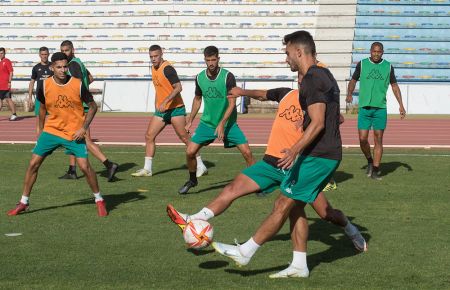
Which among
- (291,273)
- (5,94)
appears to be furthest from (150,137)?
(5,94)

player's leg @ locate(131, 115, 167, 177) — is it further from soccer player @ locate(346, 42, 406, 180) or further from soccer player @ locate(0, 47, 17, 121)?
soccer player @ locate(0, 47, 17, 121)

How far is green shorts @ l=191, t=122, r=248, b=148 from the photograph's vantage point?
11883mm

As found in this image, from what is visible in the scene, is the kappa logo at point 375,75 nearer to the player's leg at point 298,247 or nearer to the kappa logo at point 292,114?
the kappa logo at point 292,114

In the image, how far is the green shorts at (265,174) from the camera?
24.8 feet

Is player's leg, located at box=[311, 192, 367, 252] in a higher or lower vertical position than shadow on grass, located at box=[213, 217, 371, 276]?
higher

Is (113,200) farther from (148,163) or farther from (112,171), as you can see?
(148,163)

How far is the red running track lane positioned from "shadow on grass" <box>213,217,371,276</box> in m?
10.7

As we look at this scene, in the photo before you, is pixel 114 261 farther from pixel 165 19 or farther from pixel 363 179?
pixel 165 19

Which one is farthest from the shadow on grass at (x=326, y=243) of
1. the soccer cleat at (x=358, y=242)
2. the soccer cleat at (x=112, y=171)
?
the soccer cleat at (x=112, y=171)

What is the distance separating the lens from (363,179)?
13.4 meters

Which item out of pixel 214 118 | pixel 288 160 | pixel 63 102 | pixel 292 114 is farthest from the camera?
pixel 214 118

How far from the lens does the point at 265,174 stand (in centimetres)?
757

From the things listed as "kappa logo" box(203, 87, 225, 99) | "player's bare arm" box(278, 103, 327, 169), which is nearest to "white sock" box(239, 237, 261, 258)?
"player's bare arm" box(278, 103, 327, 169)

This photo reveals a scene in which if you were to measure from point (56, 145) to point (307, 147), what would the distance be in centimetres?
442
